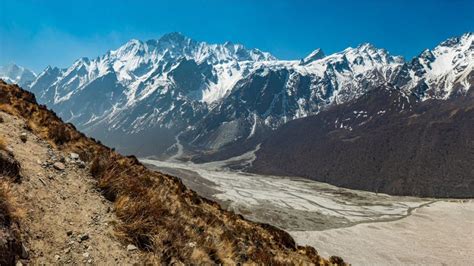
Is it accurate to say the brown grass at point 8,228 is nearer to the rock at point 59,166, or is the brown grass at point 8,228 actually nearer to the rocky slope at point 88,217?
the rocky slope at point 88,217

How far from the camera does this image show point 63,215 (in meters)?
11.6

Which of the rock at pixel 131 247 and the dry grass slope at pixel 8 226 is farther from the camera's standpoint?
the rock at pixel 131 247

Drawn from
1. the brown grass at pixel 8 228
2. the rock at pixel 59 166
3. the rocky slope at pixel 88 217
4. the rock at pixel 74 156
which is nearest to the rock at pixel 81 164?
the rocky slope at pixel 88 217

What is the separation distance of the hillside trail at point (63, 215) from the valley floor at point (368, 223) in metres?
74.8

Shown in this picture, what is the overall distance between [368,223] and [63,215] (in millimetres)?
133140

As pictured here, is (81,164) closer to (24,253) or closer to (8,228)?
(8,228)

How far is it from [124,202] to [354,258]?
78018mm

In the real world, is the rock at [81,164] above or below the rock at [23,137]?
below

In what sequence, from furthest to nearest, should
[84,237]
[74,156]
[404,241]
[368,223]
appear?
[368,223]
[404,241]
[74,156]
[84,237]

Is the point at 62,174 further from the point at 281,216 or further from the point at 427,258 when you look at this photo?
the point at 281,216

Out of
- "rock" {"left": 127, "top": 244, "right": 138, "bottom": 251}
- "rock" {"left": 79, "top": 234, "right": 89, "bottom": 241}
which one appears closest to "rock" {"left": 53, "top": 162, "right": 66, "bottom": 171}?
"rock" {"left": 79, "top": 234, "right": 89, "bottom": 241}

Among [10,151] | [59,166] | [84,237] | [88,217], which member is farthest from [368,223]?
[84,237]

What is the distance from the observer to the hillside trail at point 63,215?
10320 mm

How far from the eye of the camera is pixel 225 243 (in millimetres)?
15219
